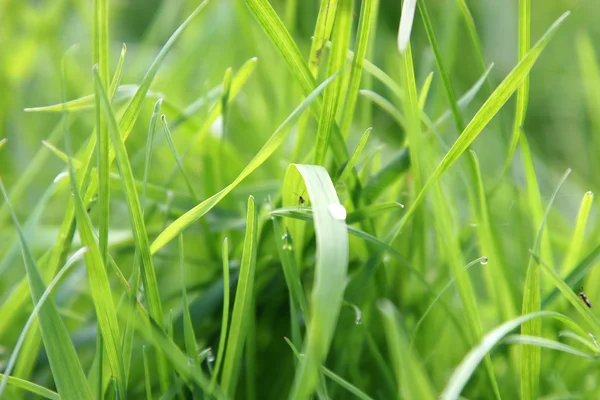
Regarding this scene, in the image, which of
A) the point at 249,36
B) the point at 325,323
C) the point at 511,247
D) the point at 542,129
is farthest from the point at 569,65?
the point at 325,323

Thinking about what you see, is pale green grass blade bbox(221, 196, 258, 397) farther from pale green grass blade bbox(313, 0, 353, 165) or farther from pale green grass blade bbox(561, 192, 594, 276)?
pale green grass blade bbox(561, 192, 594, 276)

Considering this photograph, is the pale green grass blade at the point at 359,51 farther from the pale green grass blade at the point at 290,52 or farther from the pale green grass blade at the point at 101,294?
the pale green grass blade at the point at 101,294

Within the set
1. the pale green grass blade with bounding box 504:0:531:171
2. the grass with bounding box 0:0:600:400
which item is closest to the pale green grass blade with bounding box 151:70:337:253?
the grass with bounding box 0:0:600:400

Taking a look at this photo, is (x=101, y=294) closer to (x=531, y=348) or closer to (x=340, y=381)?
(x=340, y=381)

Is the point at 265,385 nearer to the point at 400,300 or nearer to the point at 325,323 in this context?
the point at 400,300

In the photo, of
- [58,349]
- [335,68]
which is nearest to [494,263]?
[335,68]

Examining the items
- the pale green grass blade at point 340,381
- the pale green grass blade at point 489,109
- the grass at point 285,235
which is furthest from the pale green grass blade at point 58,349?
the pale green grass blade at point 489,109
